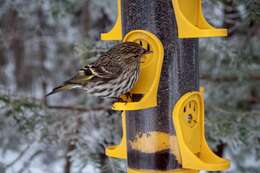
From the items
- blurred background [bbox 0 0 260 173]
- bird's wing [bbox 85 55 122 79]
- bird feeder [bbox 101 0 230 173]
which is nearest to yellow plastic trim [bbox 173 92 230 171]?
bird feeder [bbox 101 0 230 173]

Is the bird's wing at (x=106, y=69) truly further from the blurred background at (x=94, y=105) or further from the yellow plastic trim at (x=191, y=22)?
the blurred background at (x=94, y=105)

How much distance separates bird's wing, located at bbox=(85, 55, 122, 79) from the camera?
396 cm

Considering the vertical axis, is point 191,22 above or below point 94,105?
above

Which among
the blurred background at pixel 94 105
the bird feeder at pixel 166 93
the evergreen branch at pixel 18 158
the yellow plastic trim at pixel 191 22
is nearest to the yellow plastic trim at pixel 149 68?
the bird feeder at pixel 166 93

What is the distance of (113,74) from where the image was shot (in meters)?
3.96

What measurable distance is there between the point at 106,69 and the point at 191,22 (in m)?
0.66

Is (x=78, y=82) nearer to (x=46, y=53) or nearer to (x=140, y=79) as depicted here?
(x=140, y=79)

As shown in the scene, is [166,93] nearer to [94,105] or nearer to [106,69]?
[106,69]

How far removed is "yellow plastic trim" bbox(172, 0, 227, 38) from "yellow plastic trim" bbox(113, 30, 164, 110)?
183mm

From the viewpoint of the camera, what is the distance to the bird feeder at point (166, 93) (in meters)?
3.72

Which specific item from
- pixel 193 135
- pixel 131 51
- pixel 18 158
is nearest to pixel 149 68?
pixel 131 51

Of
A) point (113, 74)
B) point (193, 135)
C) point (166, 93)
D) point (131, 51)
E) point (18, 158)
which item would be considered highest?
point (131, 51)

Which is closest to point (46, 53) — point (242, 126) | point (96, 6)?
point (96, 6)

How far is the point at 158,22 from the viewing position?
3814 mm
